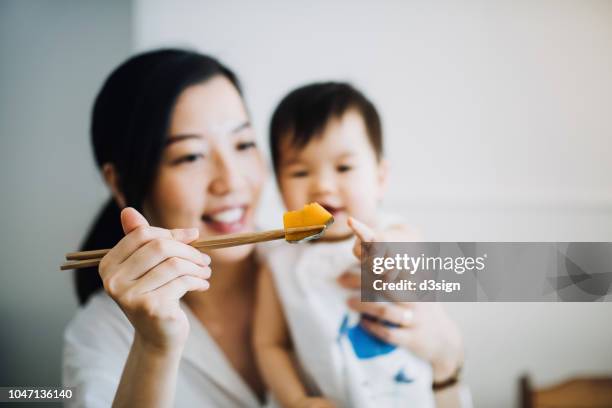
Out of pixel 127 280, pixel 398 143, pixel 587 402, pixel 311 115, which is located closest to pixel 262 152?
pixel 311 115

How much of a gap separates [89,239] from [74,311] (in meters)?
0.20

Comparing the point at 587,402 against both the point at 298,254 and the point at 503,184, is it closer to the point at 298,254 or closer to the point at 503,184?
the point at 503,184

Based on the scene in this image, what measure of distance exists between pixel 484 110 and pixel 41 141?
0.97 metres

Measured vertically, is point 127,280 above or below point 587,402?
above

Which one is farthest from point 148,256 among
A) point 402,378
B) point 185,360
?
point 402,378

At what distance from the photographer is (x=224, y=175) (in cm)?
84

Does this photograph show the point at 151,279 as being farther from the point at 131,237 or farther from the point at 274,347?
the point at 274,347

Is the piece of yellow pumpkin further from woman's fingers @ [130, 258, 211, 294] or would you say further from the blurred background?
the blurred background

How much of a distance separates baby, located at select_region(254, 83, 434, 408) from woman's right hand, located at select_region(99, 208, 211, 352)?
27 cm

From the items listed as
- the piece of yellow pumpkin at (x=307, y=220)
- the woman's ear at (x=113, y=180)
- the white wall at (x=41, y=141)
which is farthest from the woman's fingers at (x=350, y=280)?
the white wall at (x=41, y=141)

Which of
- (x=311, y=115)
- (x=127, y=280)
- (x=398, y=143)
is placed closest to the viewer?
(x=127, y=280)

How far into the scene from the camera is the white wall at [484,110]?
2.96ft

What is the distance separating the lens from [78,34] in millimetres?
999

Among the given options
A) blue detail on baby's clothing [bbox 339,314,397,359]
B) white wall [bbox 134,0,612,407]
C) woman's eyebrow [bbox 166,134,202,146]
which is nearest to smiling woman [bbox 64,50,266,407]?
woman's eyebrow [bbox 166,134,202,146]
